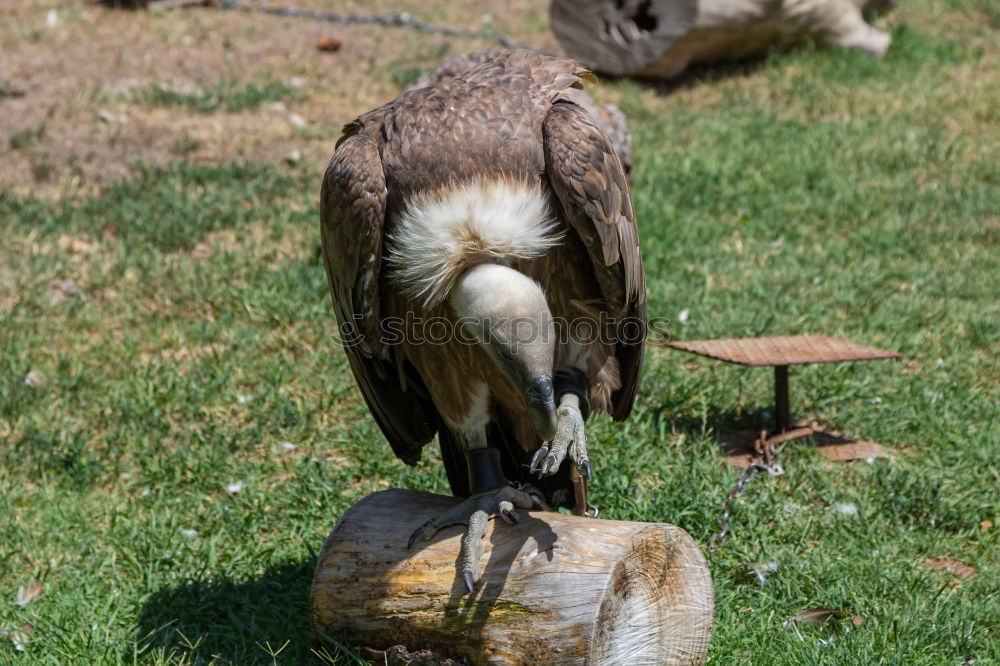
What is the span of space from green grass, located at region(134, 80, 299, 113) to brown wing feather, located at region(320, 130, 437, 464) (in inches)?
177

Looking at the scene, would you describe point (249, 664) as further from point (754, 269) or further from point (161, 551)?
point (754, 269)

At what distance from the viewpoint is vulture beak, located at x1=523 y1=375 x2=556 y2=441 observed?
9.06 ft

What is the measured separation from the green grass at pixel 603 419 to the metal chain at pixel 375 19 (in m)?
2.73

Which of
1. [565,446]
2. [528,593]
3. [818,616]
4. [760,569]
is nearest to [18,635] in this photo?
[528,593]

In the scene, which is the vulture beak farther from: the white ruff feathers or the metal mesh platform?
the metal mesh platform

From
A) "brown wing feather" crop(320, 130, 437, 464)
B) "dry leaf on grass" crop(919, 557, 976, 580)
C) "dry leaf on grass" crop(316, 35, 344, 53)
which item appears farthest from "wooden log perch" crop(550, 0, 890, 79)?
"dry leaf on grass" crop(919, 557, 976, 580)

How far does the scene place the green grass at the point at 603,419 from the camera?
3.37m

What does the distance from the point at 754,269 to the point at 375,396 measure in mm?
2912

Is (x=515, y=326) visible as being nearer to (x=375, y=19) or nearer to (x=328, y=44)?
(x=328, y=44)

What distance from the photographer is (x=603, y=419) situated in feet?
14.3

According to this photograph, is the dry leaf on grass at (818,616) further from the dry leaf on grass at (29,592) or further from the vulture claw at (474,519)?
the dry leaf on grass at (29,592)

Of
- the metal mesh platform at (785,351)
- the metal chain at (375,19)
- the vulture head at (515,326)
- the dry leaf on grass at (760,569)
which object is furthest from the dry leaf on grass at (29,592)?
the metal chain at (375,19)

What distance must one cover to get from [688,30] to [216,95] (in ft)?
11.8

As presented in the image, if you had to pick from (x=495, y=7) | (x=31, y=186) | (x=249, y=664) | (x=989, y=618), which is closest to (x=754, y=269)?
(x=989, y=618)
